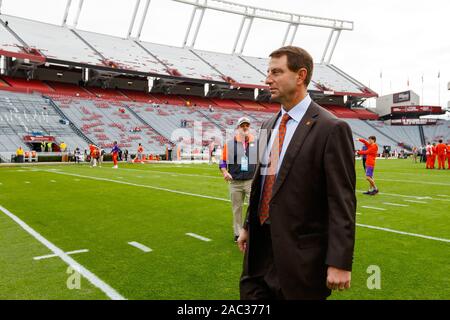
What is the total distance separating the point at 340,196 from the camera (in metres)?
2.09

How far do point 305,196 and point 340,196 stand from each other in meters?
0.20

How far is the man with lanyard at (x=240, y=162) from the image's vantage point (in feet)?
19.8

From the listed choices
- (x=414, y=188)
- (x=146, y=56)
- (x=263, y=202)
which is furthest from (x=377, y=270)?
(x=146, y=56)

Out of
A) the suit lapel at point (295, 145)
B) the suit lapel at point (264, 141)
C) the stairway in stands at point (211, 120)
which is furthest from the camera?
the stairway in stands at point (211, 120)

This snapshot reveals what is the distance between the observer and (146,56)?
175 feet

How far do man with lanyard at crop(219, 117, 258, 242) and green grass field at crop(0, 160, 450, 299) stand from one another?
2.41 feet

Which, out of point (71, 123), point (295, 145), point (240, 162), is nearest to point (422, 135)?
point (71, 123)

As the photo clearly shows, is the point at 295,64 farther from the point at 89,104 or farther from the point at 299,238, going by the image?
the point at 89,104

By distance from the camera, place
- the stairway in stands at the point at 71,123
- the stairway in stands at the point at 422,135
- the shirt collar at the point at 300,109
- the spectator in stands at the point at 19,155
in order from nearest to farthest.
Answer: the shirt collar at the point at 300,109, the spectator in stands at the point at 19,155, the stairway in stands at the point at 71,123, the stairway in stands at the point at 422,135

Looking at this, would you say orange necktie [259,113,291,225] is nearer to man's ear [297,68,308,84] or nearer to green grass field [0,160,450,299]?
man's ear [297,68,308,84]

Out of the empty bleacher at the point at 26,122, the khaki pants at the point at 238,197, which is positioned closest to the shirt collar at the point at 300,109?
the khaki pants at the point at 238,197

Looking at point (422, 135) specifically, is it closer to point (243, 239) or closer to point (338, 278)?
point (243, 239)

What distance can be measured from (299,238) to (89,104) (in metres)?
43.1

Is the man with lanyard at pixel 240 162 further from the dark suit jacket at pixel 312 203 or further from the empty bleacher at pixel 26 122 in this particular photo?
the empty bleacher at pixel 26 122
